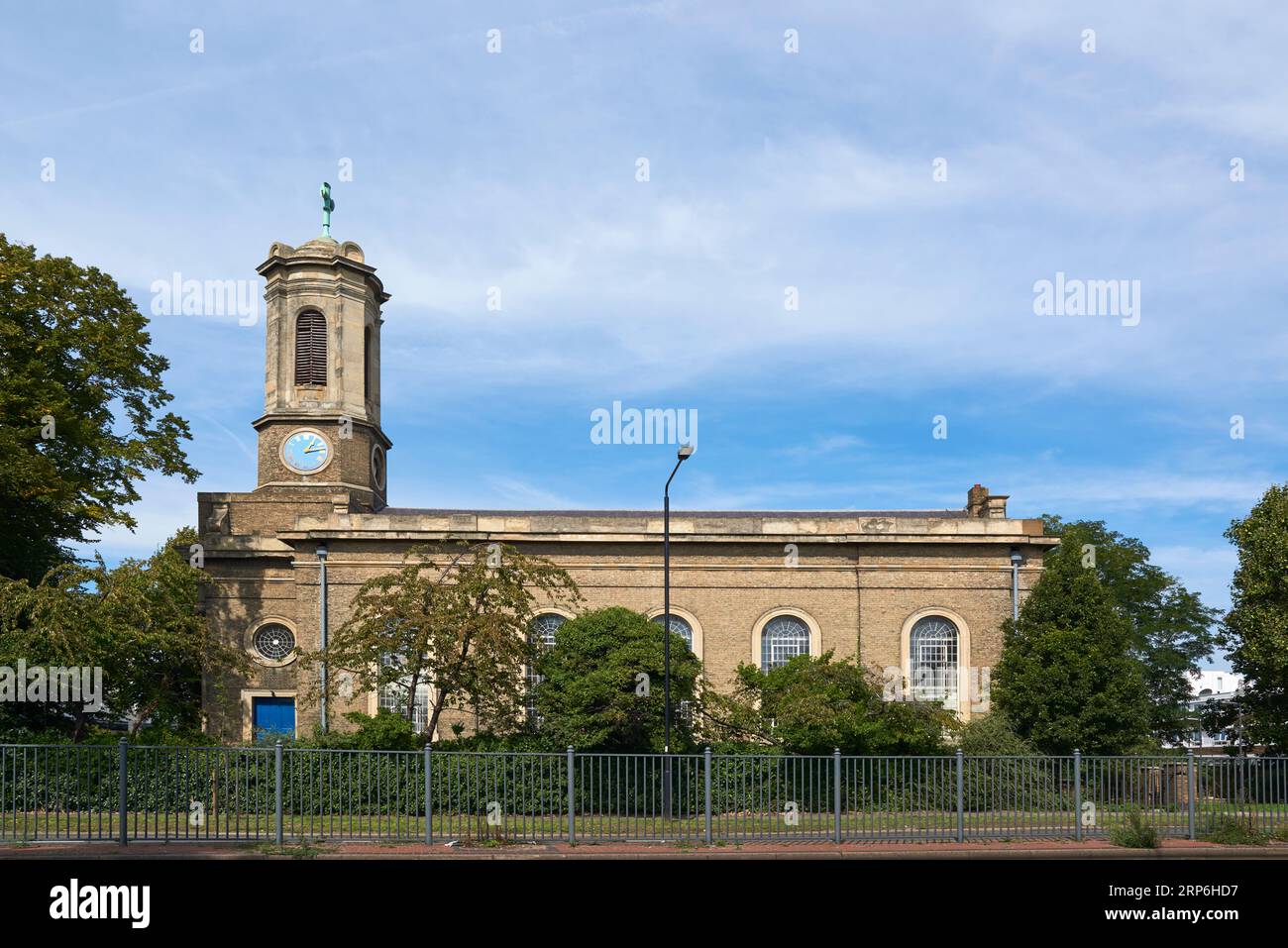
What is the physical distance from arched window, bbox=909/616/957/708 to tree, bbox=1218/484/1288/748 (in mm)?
8353

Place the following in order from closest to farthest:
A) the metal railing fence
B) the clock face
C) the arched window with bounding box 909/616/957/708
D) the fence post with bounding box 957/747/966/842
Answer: the metal railing fence, the fence post with bounding box 957/747/966/842, the arched window with bounding box 909/616/957/708, the clock face

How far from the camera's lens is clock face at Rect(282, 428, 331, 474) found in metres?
35.1

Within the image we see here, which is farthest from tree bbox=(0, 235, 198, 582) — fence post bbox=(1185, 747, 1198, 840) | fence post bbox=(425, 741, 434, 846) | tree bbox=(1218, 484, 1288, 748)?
tree bbox=(1218, 484, 1288, 748)

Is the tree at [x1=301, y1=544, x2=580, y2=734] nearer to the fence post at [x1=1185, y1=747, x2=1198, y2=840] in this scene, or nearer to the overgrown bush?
the overgrown bush

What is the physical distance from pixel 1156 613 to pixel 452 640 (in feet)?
132

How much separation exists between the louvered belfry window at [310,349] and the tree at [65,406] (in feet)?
15.0

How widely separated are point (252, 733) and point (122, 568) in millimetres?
7261

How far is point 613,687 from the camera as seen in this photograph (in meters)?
24.0

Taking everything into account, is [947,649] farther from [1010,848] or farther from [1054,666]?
[1010,848]

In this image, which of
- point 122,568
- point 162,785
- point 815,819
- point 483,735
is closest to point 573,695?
point 483,735

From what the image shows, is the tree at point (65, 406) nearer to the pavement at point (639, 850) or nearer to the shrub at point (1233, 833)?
the pavement at point (639, 850)

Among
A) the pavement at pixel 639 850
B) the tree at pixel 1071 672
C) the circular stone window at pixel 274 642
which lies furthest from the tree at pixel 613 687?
the circular stone window at pixel 274 642

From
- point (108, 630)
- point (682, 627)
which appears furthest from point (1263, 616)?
point (108, 630)

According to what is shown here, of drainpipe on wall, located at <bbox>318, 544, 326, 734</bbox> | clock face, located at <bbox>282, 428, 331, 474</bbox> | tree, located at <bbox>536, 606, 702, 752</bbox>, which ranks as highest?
clock face, located at <bbox>282, 428, 331, 474</bbox>
